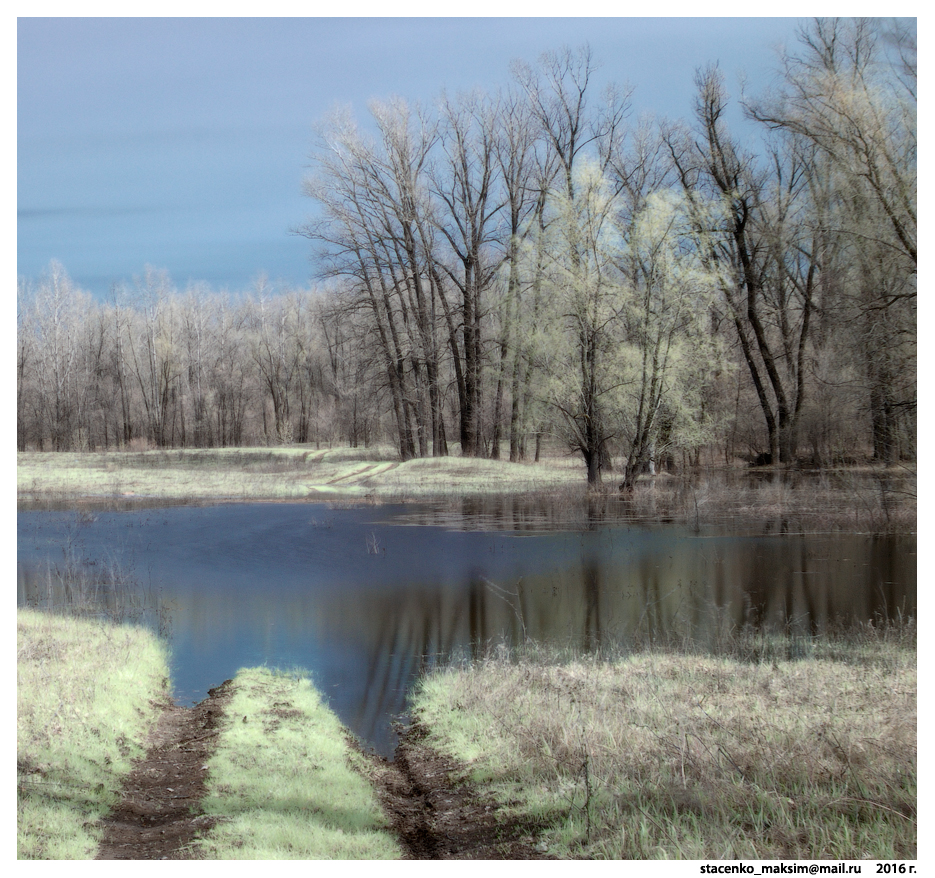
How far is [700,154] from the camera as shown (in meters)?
26.1

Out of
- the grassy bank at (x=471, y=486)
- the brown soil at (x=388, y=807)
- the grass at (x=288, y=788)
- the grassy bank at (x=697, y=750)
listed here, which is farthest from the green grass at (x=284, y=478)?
the brown soil at (x=388, y=807)

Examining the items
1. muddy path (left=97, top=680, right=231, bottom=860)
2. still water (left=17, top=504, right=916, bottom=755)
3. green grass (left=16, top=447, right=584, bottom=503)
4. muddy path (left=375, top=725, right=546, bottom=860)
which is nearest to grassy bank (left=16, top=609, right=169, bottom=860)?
muddy path (left=97, top=680, right=231, bottom=860)

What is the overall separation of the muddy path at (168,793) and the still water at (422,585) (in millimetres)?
768

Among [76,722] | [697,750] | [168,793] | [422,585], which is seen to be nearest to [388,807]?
[168,793]

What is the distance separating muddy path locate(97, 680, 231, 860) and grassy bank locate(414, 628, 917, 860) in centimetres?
183

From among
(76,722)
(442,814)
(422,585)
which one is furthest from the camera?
(422,585)

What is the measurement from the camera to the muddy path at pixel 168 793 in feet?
12.8

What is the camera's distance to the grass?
3879mm

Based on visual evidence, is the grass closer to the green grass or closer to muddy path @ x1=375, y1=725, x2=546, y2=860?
muddy path @ x1=375, y1=725, x2=546, y2=860

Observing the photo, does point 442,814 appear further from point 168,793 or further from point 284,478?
point 284,478

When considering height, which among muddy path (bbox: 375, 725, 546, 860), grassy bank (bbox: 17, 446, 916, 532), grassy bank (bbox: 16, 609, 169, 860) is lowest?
muddy path (bbox: 375, 725, 546, 860)

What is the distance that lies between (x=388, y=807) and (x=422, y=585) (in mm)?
6746

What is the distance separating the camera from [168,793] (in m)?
4.76

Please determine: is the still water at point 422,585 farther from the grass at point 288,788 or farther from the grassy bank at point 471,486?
the grassy bank at point 471,486
